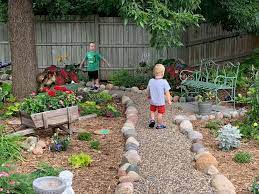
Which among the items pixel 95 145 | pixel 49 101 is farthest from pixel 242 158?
pixel 49 101

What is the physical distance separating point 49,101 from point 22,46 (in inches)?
97.0

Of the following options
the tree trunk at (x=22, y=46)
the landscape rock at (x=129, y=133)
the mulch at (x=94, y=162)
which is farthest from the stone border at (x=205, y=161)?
the tree trunk at (x=22, y=46)

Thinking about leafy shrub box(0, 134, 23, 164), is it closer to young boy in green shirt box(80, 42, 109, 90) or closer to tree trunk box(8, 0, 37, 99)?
tree trunk box(8, 0, 37, 99)

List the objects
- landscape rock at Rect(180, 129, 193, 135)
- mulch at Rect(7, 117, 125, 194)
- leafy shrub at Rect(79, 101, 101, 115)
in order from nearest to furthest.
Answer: mulch at Rect(7, 117, 125, 194)
landscape rock at Rect(180, 129, 193, 135)
leafy shrub at Rect(79, 101, 101, 115)

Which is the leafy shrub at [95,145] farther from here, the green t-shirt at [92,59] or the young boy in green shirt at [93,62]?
the green t-shirt at [92,59]

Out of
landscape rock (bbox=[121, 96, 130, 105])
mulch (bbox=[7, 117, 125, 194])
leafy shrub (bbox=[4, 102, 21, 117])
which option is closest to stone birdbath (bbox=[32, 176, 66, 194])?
mulch (bbox=[7, 117, 125, 194])

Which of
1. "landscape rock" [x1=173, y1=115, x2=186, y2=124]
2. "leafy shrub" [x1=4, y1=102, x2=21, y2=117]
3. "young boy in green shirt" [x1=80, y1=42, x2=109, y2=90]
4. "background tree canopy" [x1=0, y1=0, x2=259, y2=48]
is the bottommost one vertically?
"landscape rock" [x1=173, y1=115, x2=186, y2=124]

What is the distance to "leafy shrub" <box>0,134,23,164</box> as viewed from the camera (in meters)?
6.55

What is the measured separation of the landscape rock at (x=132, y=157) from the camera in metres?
6.29

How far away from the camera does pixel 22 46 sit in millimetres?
9648

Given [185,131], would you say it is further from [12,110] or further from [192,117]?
[12,110]

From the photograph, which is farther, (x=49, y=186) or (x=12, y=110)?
(x=12, y=110)

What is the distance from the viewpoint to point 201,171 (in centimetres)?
611

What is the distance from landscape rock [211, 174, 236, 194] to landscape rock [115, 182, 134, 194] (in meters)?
0.99
